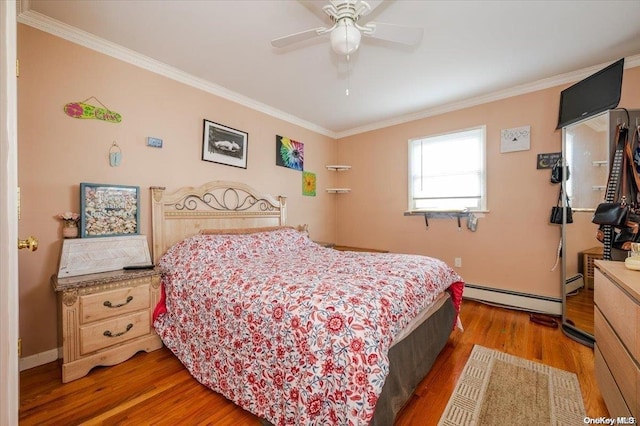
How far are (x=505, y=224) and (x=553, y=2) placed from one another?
2.15m

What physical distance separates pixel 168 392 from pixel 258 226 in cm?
192

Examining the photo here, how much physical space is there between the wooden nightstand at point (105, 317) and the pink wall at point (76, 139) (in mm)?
299

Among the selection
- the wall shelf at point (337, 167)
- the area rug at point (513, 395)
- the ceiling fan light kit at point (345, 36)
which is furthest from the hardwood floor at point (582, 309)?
the wall shelf at point (337, 167)

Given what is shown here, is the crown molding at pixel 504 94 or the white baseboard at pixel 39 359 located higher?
the crown molding at pixel 504 94

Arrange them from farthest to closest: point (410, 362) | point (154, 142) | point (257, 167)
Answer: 1. point (257, 167)
2. point (154, 142)
3. point (410, 362)

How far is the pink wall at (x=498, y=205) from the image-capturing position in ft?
9.36

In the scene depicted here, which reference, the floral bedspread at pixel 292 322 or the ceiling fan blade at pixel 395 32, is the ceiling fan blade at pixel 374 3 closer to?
the ceiling fan blade at pixel 395 32

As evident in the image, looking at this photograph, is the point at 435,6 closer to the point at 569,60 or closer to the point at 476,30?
the point at 476,30

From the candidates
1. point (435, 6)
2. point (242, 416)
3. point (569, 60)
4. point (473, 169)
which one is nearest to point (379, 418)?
point (242, 416)

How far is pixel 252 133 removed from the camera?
3395 millimetres

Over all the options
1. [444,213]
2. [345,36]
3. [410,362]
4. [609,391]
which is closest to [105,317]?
[410,362]

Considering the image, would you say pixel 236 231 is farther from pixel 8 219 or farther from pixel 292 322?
pixel 8 219

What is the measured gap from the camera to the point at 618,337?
1.26m

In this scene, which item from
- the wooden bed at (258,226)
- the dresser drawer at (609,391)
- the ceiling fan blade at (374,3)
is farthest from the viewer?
the ceiling fan blade at (374,3)
